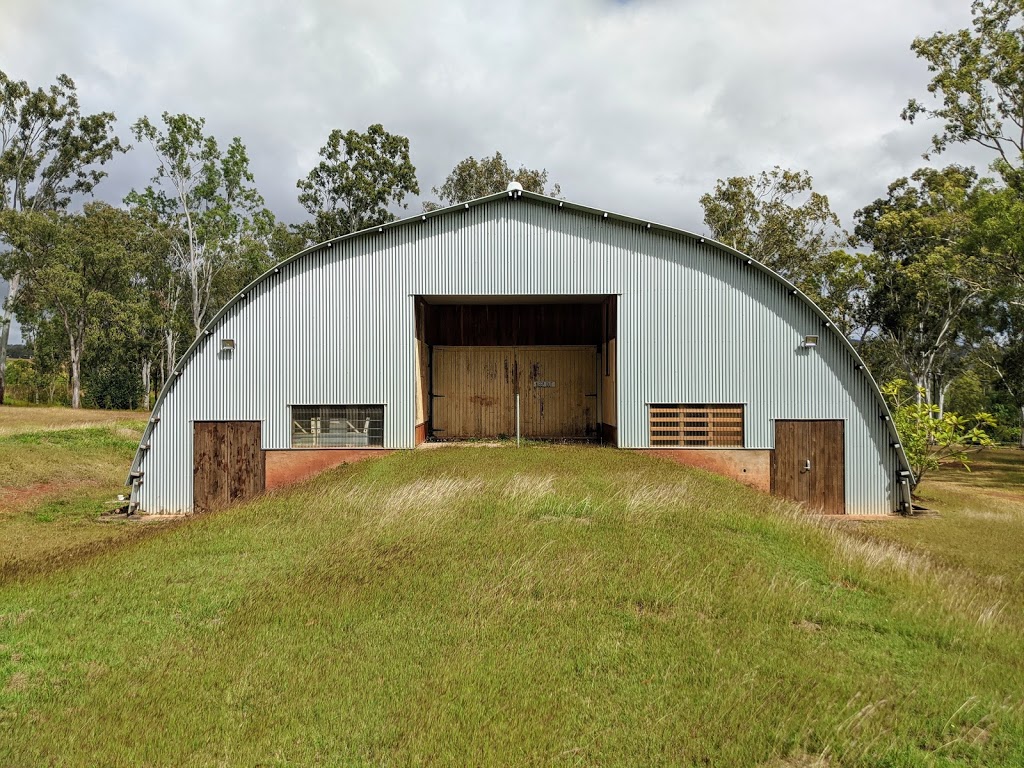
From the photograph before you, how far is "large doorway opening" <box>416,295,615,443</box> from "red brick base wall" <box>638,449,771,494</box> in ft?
13.8

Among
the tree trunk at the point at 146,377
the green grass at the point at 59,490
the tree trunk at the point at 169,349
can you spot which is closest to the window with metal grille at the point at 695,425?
the green grass at the point at 59,490

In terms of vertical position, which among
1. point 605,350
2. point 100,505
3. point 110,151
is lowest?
point 100,505

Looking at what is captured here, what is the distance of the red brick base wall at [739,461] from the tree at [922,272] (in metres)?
22.4

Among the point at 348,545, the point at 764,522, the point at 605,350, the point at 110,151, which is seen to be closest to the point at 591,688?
the point at 348,545

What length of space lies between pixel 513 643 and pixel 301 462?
12.4 meters

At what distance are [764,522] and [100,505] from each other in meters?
18.3

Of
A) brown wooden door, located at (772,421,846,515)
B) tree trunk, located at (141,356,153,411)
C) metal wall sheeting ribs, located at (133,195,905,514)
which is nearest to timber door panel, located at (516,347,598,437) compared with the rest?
metal wall sheeting ribs, located at (133,195,905,514)

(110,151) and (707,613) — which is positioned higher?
(110,151)

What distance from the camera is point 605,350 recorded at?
64.8 feet

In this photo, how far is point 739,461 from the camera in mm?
17125

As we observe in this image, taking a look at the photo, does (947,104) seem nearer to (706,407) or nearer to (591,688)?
(706,407)

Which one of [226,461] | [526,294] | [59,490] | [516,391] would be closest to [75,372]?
[59,490]

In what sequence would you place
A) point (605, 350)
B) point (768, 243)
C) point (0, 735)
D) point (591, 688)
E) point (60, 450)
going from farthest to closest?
1. point (768, 243)
2. point (60, 450)
3. point (605, 350)
4. point (591, 688)
5. point (0, 735)

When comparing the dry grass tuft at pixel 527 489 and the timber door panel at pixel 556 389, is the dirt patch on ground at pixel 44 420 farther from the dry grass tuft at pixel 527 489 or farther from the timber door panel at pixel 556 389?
the dry grass tuft at pixel 527 489
